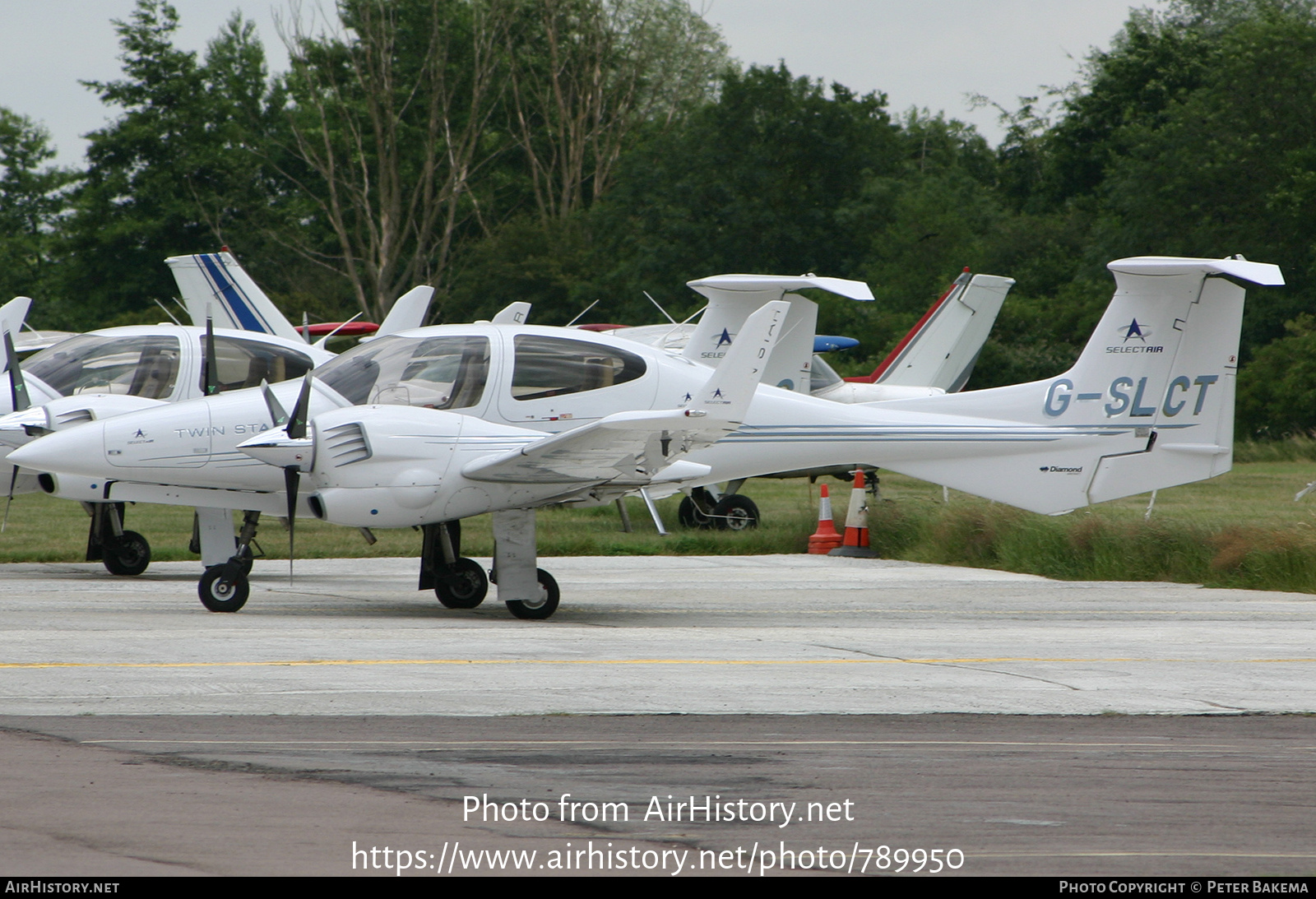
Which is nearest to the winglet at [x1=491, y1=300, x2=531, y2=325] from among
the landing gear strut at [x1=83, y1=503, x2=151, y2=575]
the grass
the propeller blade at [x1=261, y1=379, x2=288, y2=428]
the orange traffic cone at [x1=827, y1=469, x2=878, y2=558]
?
the grass

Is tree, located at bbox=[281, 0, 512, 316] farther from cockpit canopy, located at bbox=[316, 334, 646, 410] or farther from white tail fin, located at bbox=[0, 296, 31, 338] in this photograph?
cockpit canopy, located at bbox=[316, 334, 646, 410]

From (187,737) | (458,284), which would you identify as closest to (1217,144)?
(458,284)

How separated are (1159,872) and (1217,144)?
4757 centimetres

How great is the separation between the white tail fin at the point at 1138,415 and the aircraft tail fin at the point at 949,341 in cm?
869

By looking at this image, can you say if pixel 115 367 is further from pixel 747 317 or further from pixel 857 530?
pixel 857 530

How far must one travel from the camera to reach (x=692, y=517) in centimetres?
1961

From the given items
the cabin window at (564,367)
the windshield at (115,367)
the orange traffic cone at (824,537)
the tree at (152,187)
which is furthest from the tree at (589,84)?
the cabin window at (564,367)

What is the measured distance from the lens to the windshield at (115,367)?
1401cm

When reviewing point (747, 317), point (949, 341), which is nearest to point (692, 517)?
point (747, 317)

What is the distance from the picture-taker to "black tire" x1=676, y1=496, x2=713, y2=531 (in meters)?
19.5

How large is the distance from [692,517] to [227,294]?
23.0 ft

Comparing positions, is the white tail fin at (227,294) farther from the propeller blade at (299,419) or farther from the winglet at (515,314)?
the propeller blade at (299,419)

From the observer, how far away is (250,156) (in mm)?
62406

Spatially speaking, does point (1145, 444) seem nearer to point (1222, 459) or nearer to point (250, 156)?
point (1222, 459)
